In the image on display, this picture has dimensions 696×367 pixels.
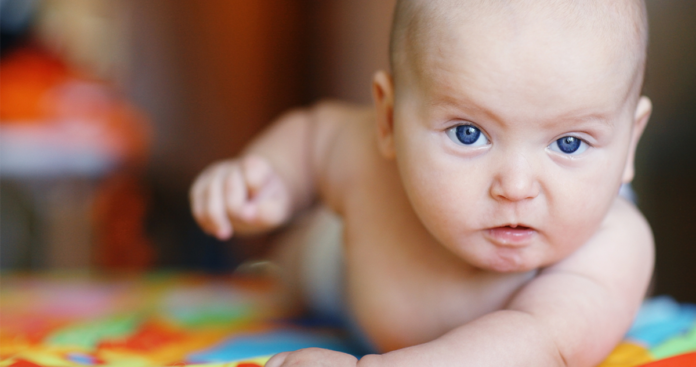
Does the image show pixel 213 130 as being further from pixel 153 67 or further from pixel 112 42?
pixel 112 42

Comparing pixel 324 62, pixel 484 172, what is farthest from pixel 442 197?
pixel 324 62

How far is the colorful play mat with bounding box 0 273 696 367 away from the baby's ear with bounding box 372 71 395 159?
28 cm

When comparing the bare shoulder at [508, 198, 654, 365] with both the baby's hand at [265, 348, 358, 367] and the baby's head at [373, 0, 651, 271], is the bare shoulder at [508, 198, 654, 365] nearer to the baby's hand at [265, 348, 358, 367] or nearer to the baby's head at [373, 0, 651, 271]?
the baby's head at [373, 0, 651, 271]

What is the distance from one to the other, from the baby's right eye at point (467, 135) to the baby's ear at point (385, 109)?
0.13 m

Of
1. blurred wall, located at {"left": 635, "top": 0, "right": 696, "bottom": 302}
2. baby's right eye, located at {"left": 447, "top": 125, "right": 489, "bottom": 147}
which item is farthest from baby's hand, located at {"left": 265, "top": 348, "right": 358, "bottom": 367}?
blurred wall, located at {"left": 635, "top": 0, "right": 696, "bottom": 302}

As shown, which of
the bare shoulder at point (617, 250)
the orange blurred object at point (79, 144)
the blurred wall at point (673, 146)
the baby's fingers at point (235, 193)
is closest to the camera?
the bare shoulder at point (617, 250)

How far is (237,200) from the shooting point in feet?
2.55

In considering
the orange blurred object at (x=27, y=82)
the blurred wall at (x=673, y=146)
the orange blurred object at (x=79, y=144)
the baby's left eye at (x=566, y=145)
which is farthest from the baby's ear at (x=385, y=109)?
the orange blurred object at (x=27, y=82)

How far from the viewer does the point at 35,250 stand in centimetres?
233

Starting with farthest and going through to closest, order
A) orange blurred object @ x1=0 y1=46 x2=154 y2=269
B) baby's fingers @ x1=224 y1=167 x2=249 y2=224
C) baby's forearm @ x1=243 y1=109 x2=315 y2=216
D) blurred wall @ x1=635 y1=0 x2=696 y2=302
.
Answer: orange blurred object @ x1=0 y1=46 x2=154 y2=269
blurred wall @ x1=635 y1=0 x2=696 y2=302
baby's forearm @ x1=243 y1=109 x2=315 y2=216
baby's fingers @ x1=224 y1=167 x2=249 y2=224

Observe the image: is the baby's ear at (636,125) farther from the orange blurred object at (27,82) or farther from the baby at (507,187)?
the orange blurred object at (27,82)

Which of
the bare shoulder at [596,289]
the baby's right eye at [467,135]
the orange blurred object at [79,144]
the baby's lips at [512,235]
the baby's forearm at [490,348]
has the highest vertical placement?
the orange blurred object at [79,144]

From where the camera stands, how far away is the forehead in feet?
1.80

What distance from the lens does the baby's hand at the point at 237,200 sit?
77 centimetres
